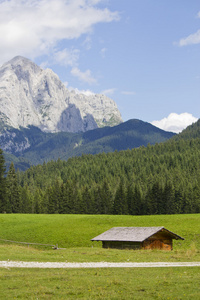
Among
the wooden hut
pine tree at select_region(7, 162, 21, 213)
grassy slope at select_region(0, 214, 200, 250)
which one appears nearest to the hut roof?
the wooden hut

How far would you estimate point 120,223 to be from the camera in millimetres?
80625

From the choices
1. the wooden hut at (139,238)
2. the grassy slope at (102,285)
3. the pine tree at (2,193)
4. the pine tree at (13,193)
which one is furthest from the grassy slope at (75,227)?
the grassy slope at (102,285)

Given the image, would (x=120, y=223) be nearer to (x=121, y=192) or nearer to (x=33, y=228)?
(x=33, y=228)

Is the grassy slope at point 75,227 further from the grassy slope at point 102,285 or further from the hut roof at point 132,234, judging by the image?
the grassy slope at point 102,285

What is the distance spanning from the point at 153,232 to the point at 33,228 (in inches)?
1570

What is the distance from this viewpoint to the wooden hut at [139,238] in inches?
1783

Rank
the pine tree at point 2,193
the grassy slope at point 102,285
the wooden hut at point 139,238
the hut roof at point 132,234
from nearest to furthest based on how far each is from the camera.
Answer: the grassy slope at point 102,285
the hut roof at point 132,234
the wooden hut at point 139,238
the pine tree at point 2,193

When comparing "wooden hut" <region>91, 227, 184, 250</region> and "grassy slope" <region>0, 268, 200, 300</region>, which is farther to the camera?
"wooden hut" <region>91, 227, 184, 250</region>

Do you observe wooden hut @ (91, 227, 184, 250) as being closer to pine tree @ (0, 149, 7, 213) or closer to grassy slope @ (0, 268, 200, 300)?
grassy slope @ (0, 268, 200, 300)

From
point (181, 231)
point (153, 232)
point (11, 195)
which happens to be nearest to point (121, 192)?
point (11, 195)

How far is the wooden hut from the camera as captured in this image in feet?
149

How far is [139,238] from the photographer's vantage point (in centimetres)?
4453

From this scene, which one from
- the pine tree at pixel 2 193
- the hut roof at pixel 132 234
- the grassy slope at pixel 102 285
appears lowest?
the grassy slope at pixel 102 285

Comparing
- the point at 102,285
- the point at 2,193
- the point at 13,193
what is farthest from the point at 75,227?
the point at 102,285
